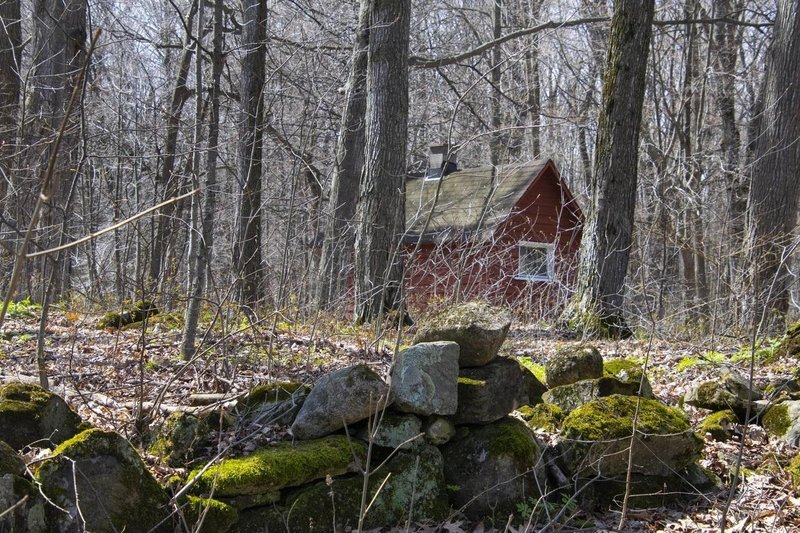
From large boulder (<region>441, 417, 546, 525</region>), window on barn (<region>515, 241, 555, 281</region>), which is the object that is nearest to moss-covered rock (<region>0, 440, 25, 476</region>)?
large boulder (<region>441, 417, 546, 525</region>)

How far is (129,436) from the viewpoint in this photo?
15.8 feet

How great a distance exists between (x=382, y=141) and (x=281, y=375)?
514 centimetres

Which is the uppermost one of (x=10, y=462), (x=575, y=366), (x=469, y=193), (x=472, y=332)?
(x=469, y=193)

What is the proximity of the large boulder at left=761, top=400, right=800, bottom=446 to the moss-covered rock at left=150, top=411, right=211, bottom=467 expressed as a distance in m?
4.41

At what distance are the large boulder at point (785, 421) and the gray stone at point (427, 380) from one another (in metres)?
2.70

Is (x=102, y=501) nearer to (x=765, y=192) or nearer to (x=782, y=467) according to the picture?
(x=782, y=467)

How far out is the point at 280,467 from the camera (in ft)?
15.0

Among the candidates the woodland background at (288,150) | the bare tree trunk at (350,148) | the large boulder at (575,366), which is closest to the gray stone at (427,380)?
the woodland background at (288,150)

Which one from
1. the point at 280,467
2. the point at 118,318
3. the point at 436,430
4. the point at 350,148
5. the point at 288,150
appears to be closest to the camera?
the point at 280,467

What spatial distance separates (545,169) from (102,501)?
17.2 metres

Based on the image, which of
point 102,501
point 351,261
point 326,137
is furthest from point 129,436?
point 326,137

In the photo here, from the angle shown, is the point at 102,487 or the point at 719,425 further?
the point at 719,425

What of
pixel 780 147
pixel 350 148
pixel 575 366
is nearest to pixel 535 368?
pixel 575 366

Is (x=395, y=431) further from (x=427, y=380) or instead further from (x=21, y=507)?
(x=21, y=507)
